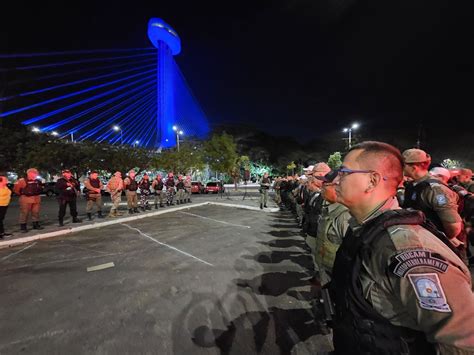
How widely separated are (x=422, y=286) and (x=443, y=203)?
2501mm

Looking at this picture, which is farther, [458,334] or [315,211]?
[315,211]

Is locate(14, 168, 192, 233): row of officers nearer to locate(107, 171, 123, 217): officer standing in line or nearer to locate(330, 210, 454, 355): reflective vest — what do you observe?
locate(107, 171, 123, 217): officer standing in line

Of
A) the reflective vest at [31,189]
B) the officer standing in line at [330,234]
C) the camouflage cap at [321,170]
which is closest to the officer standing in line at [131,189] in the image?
the reflective vest at [31,189]

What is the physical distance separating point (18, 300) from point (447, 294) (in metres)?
4.77

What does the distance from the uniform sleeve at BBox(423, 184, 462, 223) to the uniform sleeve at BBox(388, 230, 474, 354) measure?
238 cm

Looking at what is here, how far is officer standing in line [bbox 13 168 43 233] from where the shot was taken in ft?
27.2

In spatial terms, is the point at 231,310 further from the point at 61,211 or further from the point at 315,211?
the point at 61,211

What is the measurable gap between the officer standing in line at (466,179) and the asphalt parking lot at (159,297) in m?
4.07

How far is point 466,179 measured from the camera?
6.90 meters

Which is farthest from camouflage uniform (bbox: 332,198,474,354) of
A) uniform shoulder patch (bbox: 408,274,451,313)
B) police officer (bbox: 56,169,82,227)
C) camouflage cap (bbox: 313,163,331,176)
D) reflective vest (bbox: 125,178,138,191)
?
reflective vest (bbox: 125,178,138,191)

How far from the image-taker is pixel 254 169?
8406 cm

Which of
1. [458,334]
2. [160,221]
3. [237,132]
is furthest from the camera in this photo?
[237,132]

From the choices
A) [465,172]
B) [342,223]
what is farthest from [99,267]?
[465,172]

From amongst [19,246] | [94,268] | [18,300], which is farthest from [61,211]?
[18,300]
